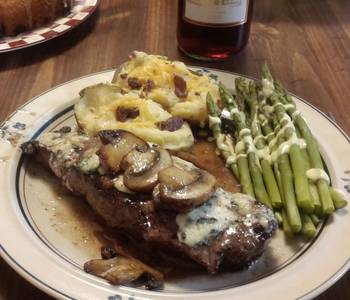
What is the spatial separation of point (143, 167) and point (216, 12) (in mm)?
1008

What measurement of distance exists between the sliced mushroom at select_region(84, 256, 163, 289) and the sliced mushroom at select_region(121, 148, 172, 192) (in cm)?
20

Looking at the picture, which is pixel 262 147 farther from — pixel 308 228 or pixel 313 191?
pixel 308 228

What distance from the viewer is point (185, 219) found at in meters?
1.38

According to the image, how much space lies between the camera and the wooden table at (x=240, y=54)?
2320mm

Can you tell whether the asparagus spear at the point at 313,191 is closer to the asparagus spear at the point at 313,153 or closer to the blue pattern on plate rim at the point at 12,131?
the asparagus spear at the point at 313,153

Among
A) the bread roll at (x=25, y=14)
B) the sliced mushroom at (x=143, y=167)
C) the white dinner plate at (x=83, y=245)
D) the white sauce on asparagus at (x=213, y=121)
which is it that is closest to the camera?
the white dinner plate at (x=83, y=245)

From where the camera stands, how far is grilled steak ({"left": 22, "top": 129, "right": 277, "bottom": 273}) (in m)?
1.36

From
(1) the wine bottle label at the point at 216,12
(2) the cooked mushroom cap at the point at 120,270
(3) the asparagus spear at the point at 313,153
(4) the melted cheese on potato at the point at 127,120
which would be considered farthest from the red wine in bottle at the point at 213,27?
(2) the cooked mushroom cap at the point at 120,270

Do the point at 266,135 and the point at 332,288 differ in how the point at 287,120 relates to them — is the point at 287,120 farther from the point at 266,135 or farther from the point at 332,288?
the point at 332,288

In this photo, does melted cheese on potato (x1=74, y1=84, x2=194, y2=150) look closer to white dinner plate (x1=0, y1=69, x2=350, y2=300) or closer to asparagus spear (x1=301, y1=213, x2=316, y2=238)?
white dinner plate (x1=0, y1=69, x2=350, y2=300)

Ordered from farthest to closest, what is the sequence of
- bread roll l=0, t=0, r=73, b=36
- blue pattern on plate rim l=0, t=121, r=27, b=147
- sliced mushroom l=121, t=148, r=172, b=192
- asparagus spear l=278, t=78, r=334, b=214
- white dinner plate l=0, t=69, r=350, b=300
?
1. bread roll l=0, t=0, r=73, b=36
2. blue pattern on plate rim l=0, t=121, r=27, b=147
3. asparagus spear l=278, t=78, r=334, b=214
4. sliced mushroom l=121, t=148, r=172, b=192
5. white dinner plate l=0, t=69, r=350, b=300

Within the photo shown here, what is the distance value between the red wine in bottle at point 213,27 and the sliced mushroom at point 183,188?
3.27 ft

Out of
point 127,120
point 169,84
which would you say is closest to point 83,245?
point 127,120

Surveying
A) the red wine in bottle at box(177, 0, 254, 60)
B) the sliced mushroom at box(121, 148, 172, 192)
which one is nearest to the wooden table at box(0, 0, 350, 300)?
the red wine in bottle at box(177, 0, 254, 60)
